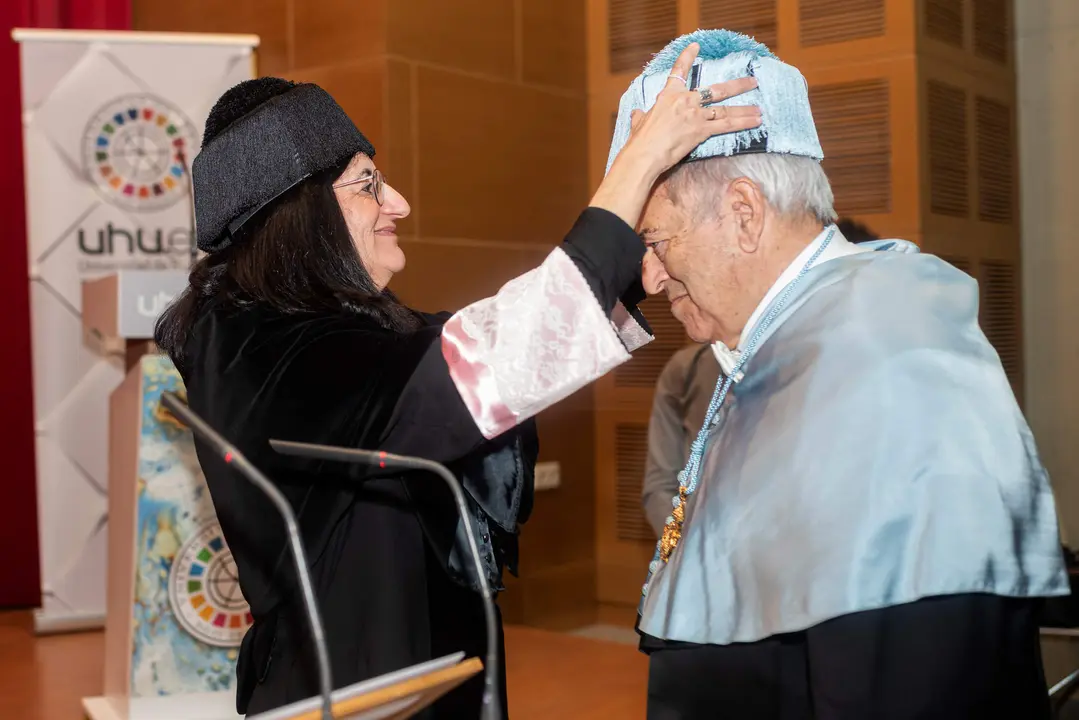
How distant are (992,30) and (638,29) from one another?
Answer: 1.42 m

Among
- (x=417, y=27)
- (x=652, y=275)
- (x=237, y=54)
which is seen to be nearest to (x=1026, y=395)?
(x=417, y=27)

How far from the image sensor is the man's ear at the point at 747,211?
4.26ft

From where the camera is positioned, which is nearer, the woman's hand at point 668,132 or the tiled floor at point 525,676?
the woman's hand at point 668,132

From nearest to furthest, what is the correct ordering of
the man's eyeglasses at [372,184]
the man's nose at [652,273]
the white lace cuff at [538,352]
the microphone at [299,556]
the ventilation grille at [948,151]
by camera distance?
1. the microphone at [299,556]
2. the white lace cuff at [538,352]
3. the man's nose at [652,273]
4. the man's eyeglasses at [372,184]
5. the ventilation grille at [948,151]

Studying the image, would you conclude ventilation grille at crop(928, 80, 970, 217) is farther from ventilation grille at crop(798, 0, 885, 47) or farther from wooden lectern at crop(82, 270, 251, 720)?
wooden lectern at crop(82, 270, 251, 720)

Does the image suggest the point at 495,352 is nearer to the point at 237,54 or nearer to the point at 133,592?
the point at 133,592

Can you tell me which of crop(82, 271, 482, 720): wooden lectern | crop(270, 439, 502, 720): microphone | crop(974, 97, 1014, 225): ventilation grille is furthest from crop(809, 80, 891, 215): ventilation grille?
crop(270, 439, 502, 720): microphone

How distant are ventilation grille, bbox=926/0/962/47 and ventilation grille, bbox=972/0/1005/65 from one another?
0.13m

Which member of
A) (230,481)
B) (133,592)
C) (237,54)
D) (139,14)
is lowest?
(133,592)

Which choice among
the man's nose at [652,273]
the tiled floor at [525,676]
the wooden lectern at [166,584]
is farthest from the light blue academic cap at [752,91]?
the tiled floor at [525,676]

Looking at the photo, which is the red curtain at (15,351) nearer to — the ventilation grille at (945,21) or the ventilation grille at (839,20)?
the ventilation grille at (839,20)

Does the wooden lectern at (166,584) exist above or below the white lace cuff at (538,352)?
below

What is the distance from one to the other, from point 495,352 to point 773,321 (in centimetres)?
30

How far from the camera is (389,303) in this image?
4.76 feet
